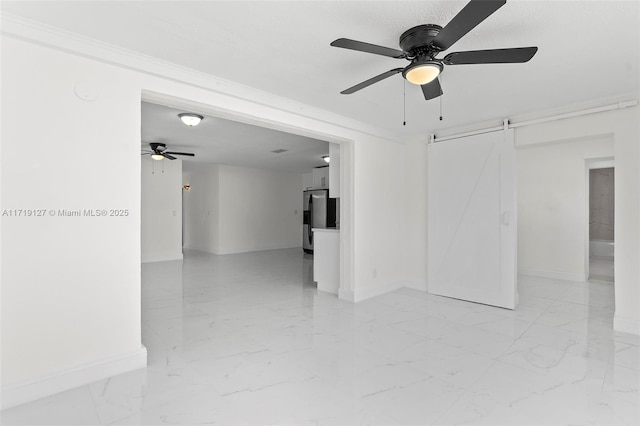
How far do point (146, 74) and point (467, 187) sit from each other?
3.91 m

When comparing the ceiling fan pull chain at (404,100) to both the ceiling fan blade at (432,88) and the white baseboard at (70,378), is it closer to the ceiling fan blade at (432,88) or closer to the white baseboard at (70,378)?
the ceiling fan blade at (432,88)

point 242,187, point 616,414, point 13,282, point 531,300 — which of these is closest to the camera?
point 616,414

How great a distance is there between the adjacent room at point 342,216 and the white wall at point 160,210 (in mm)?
2946

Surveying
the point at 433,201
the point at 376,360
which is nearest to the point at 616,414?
the point at 376,360

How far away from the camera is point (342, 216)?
14.5ft

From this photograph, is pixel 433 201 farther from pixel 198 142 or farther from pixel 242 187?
pixel 242 187

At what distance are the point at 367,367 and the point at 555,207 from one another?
5.17 meters

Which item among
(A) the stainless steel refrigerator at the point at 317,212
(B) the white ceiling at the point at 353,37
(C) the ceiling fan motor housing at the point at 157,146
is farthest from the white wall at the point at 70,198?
(A) the stainless steel refrigerator at the point at 317,212

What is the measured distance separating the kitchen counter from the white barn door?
139 cm

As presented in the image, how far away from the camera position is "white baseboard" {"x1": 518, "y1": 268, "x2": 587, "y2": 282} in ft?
17.8

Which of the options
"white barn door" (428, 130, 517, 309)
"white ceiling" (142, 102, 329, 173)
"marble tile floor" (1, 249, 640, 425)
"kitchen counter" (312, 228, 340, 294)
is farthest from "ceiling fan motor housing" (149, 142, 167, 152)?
"white barn door" (428, 130, 517, 309)

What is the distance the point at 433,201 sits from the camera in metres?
4.72

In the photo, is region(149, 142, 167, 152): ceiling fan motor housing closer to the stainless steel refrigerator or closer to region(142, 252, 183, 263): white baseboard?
region(142, 252, 183, 263): white baseboard

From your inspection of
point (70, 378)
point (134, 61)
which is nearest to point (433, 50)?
point (134, 61)
